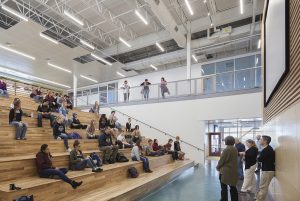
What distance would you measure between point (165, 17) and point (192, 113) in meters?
4.60

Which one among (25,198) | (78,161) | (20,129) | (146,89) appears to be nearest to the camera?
(25,198)

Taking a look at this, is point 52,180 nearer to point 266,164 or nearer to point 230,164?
point 230,164

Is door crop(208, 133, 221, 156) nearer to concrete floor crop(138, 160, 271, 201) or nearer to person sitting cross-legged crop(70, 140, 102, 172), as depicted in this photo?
concrete floor crop(138, 160, 271, 201)

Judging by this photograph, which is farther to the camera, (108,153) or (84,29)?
(84,29)

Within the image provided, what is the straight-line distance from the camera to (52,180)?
424cm

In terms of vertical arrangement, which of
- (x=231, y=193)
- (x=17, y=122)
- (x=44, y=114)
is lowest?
(x=231, y=193)

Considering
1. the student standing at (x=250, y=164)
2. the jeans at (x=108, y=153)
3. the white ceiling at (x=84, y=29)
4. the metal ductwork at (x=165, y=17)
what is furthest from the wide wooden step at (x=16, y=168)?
the white ceiling at (x=84, y=29)

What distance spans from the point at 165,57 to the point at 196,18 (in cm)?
364

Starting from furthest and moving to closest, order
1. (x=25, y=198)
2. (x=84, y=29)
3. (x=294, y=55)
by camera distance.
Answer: (x=84, y=29) → (x=25, y=198) → (x=294, y=55)

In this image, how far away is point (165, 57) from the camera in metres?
15.0

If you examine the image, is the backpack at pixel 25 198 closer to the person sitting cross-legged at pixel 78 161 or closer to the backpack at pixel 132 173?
the person sitting cross-legged at pixel 78 161

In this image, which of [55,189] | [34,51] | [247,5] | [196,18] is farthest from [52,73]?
[55,189]

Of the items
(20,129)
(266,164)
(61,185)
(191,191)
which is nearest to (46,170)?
(61,185)

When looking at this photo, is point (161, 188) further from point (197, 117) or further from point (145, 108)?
point (145, 108)
